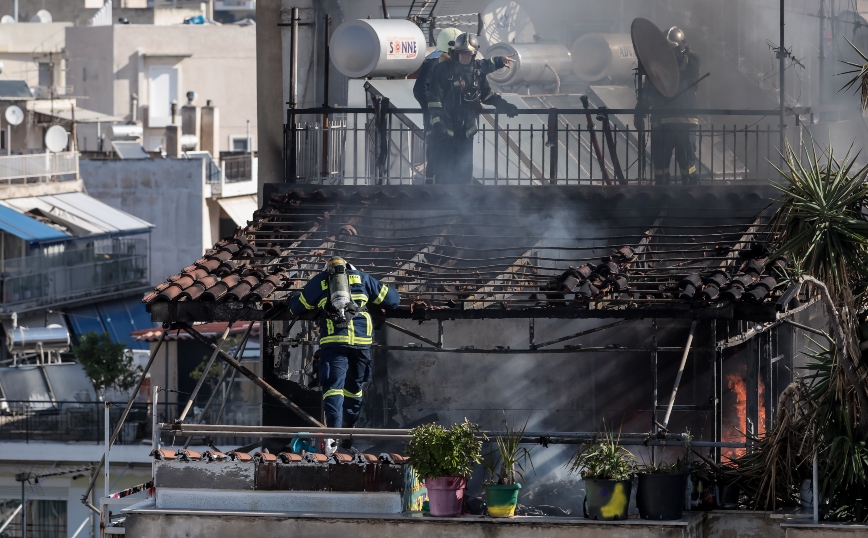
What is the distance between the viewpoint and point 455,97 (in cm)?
1844

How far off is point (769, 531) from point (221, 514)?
4419mm

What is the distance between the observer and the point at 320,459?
13859 millimetres

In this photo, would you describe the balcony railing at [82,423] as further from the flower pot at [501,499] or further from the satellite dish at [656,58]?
the flower pot at [501,499]

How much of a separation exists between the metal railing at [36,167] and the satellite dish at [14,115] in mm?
4621

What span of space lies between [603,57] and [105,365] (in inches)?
734

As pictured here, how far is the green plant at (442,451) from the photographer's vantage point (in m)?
13.3

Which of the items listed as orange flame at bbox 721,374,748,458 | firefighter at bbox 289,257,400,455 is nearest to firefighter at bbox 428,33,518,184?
orange flame at bbox 721,374,748,458

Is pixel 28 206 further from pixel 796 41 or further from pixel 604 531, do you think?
pixel 604 531

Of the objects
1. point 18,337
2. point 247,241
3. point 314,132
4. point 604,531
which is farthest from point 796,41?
point 18,337

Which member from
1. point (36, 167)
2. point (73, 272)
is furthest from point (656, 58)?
point (36, 167)

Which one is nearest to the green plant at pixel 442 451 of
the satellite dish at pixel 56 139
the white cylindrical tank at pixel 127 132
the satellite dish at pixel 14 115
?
the satellite dish at pixel 56 139

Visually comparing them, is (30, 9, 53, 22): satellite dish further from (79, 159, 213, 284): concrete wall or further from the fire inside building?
the fire inside building

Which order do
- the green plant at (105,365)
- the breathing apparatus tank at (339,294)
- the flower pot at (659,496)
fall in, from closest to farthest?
the flower pot at (659,496) < the breathing apparatus tank at (339,294) < the green plant at (105,365)

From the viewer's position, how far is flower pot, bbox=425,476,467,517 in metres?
13.4
